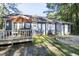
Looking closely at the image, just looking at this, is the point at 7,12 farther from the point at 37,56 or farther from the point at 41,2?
the point at 37,56

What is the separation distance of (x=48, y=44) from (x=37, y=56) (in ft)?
0.68

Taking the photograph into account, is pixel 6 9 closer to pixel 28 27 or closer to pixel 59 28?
pixel 28 27

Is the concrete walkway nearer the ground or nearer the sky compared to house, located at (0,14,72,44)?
nearer the ground

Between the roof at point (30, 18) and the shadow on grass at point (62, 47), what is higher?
the roof at point (30, 18)

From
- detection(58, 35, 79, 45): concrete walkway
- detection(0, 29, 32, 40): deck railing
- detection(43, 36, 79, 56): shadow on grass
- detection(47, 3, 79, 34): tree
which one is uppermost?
detection(47, 3, 79, 34): tree

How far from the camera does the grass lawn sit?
8.70 ft

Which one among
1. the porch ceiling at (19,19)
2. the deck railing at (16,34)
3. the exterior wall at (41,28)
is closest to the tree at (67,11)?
the exterior wall at (41,28)

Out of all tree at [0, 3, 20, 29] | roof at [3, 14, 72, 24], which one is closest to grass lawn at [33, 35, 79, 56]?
roof at [3, 14, 72, 24]

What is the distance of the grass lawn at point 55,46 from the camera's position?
265 centimetres

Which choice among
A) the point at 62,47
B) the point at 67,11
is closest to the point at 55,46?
the point at 62,47

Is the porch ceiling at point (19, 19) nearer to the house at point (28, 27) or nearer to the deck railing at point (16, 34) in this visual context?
the house at point (28, 27)

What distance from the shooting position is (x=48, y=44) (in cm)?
267

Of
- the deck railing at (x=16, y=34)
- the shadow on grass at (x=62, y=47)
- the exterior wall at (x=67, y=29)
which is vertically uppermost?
the exterior wall at (x=67, y=29)

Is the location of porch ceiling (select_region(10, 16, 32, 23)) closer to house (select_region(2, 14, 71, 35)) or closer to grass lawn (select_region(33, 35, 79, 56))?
house (select_region(2, 14, 71, 35))
